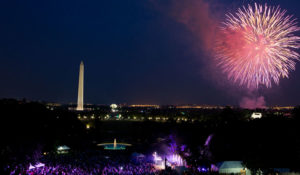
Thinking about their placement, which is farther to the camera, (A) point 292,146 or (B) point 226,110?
(B) point 226,110

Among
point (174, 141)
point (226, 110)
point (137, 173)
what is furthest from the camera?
point (226, 110)

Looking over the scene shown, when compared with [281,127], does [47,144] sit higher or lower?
lower

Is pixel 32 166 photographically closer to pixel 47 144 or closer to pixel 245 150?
pixel 47 144

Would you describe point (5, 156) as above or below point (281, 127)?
below

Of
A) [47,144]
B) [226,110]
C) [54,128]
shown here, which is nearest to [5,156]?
[47,144]

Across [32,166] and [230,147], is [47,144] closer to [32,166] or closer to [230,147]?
[32,166]

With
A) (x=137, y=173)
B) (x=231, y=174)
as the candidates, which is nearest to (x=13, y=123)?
(x=137, y=173)

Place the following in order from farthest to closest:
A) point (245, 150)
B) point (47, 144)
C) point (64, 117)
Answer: point (64, 117)
point (47, 144)
point (245, 150)

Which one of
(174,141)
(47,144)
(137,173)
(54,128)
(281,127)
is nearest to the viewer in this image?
(137,173)

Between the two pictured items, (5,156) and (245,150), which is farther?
(245,150)
